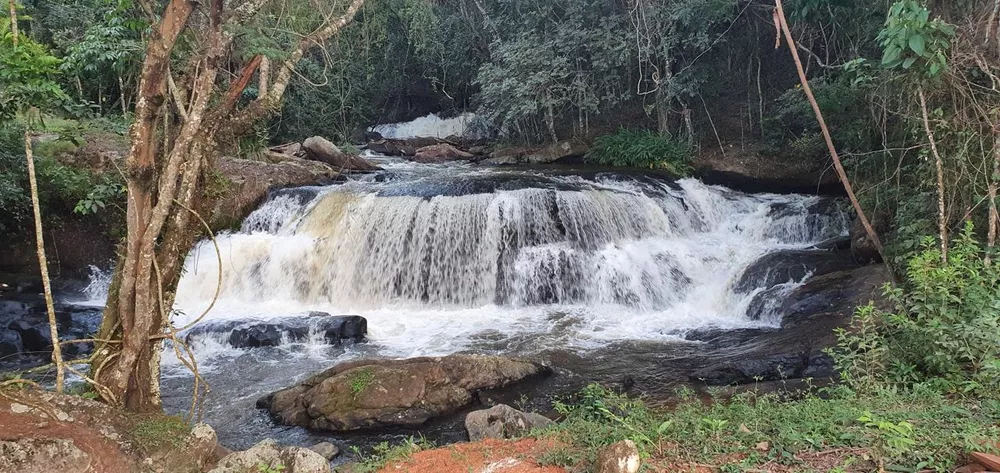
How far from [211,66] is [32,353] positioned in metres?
6.17

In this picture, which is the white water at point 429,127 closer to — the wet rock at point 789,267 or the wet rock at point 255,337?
the wet rock at point 789,267

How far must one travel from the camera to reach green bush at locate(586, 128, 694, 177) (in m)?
16.1

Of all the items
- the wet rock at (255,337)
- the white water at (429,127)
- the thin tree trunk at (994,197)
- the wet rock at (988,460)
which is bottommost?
the wet rock at (255,337)

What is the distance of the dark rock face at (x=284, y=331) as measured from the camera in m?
8.50

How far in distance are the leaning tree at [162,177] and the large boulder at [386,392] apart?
218 cm

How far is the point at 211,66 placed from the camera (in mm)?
4172

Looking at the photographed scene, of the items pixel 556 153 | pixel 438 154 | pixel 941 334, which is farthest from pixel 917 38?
pixel 438 154

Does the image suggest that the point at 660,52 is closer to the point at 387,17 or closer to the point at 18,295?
the point at 387,17

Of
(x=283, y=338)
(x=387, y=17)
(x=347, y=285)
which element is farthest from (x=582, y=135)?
(x=283, y=338)

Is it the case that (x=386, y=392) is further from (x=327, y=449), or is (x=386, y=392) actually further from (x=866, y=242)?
(x=866, y=242)

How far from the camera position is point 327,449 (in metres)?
5.53

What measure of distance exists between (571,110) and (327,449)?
14293mm

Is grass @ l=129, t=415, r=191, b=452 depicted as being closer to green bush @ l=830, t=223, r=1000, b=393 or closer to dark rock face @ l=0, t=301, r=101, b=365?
green bush @ l=830, t=223, r=1000, b=393

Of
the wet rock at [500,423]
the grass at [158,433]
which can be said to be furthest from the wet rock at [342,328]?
the grass at [158,433]
